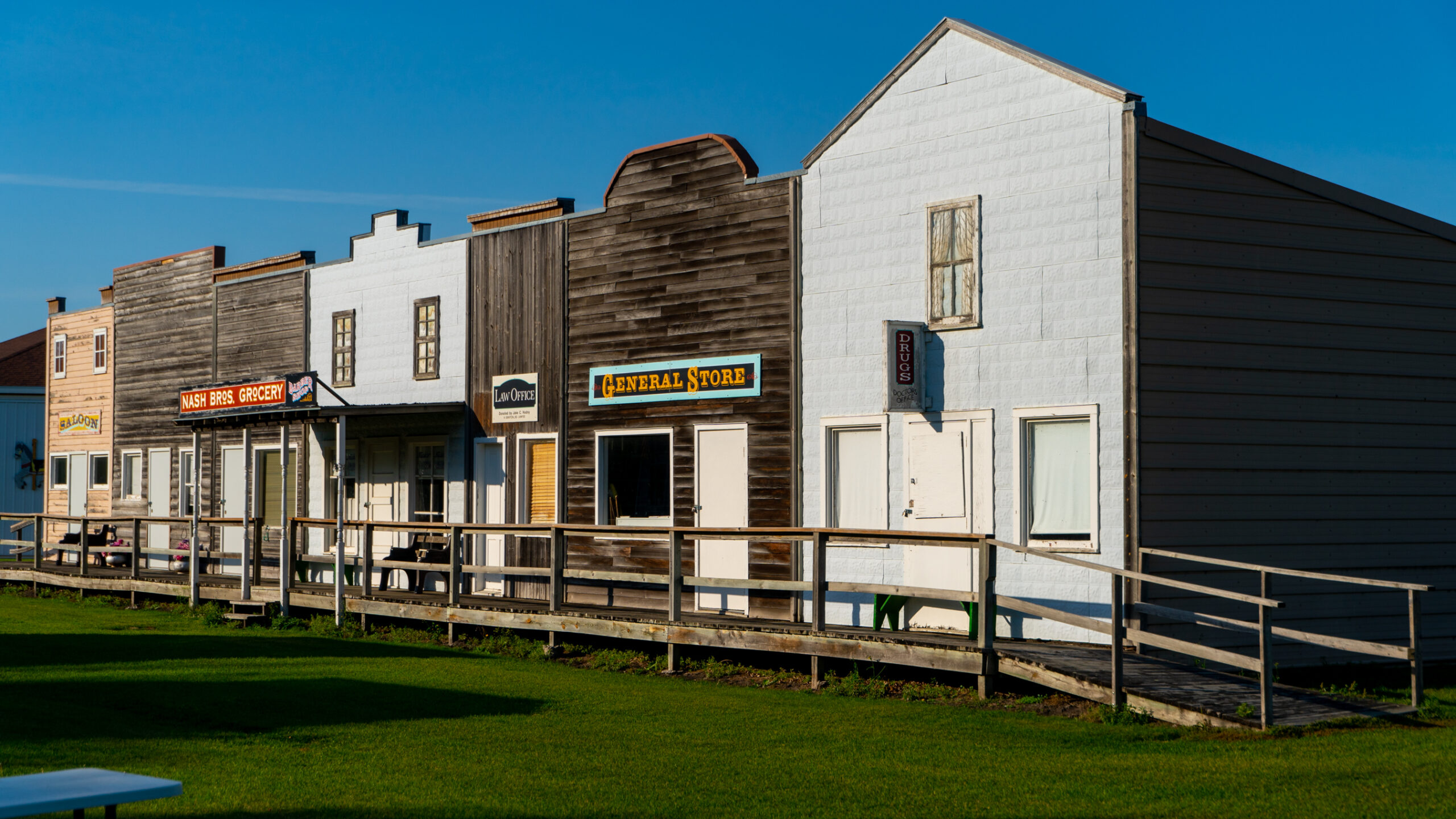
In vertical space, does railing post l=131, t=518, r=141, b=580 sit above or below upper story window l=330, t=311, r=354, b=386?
below

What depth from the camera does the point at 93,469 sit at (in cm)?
2911

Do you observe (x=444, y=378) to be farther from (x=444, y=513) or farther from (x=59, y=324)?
(x=59, y=324)

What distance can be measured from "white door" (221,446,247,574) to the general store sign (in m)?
5.45

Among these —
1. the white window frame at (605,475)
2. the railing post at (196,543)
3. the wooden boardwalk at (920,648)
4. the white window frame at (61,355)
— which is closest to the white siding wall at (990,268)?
the wooden boardwalk at (920,648)

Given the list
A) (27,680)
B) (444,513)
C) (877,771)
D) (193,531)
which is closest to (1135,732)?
(877,771)

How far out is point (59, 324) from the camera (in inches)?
1208

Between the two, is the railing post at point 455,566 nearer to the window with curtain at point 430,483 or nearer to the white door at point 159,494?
the window with curtain at point 430,483

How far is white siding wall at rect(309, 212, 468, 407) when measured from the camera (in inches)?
813

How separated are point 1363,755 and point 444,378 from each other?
14789 millimetres

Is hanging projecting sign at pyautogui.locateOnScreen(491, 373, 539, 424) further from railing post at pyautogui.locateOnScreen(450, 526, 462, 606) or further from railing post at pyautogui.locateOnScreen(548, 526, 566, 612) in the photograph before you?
railing post at pyautogui.locateOnScreen(548, 526, 566, 612)

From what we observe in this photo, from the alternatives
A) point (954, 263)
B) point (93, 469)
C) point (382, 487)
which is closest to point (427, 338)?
point (382, 487)

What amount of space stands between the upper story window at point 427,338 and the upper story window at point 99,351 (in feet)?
35.3

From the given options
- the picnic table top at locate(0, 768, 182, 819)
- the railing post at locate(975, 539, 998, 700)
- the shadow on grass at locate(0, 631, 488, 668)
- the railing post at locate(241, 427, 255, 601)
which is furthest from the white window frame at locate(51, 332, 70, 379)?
the picnic table top at locate(0, 768, 182, 819)

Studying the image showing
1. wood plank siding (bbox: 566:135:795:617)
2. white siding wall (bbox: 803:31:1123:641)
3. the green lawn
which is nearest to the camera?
the green lawn
